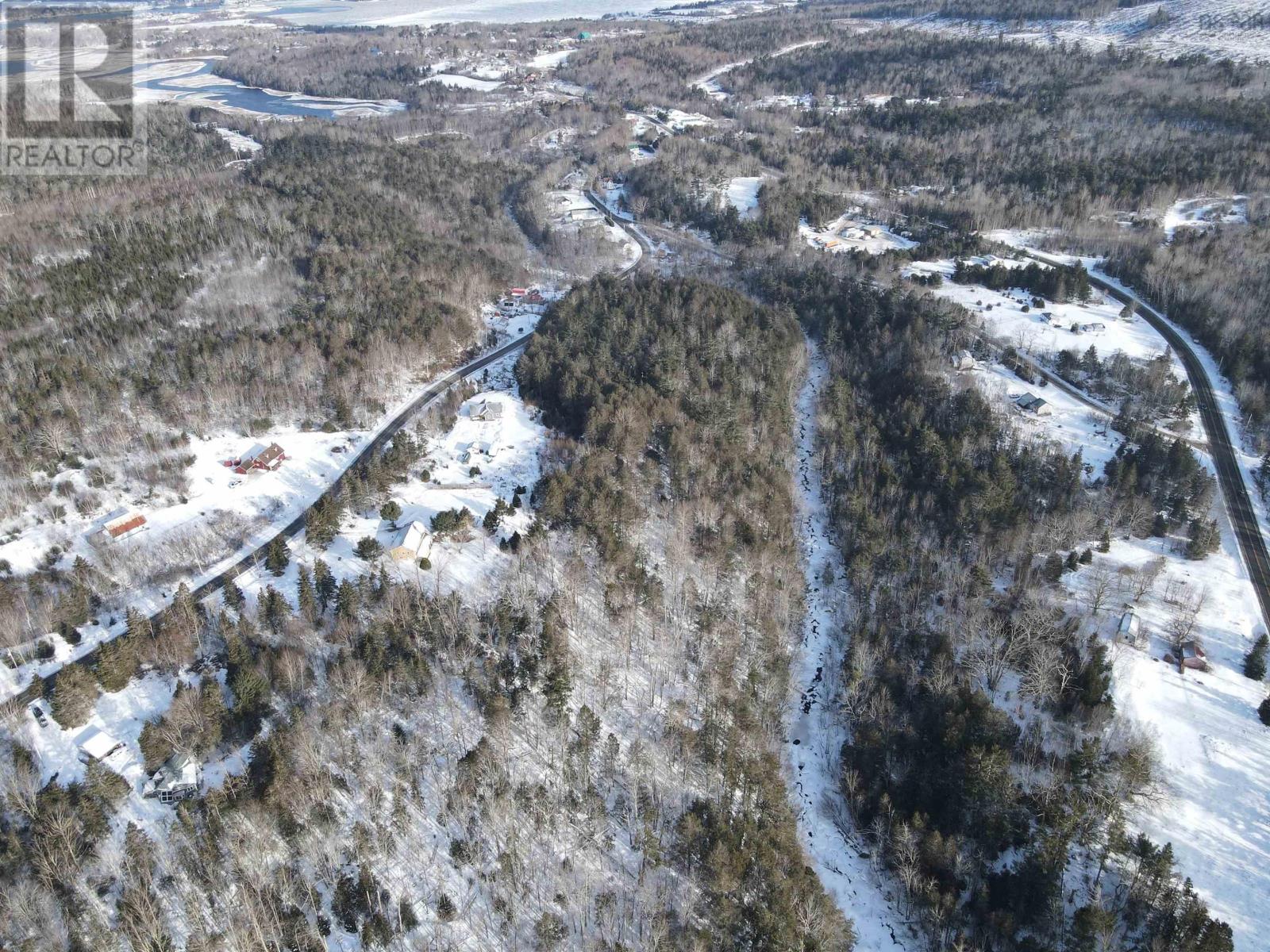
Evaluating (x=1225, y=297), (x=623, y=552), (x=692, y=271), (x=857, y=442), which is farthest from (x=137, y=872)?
(x=1225, y=297)

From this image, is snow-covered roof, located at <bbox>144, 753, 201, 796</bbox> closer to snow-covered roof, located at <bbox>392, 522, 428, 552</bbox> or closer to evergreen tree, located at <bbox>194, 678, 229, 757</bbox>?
evergreen tree, located at <bbox>194, 678, 229, 757</bbox>

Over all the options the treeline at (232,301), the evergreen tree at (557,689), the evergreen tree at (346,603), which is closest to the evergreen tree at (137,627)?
the evergreen tree at (346,603)

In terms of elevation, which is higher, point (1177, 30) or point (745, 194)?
point (1177, 30)

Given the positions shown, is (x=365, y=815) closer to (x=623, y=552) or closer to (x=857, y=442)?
(x=623, y=552)

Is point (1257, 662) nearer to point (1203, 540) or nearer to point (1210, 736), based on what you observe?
point (1210, 736)

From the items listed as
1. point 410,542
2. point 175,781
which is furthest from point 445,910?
point 410,542

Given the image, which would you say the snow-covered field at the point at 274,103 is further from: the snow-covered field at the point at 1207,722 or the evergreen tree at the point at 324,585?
the snow-covered field at the point at 1207,722

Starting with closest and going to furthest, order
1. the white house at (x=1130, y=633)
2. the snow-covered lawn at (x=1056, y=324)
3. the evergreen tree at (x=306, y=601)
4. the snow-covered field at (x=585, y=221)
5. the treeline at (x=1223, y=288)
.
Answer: the evergreen tree at (x=306, y=601) → the white house at (x=1130, y=633) → the treeline at (x=1223, y=288) → the snow-covered lawn at (x=1056, y=324) → the snow-covered field at (x=585, y=221)
